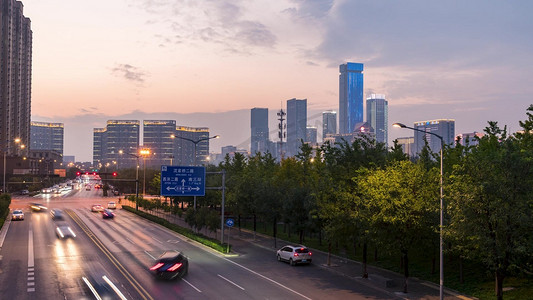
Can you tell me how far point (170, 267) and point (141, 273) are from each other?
3321 millimetres

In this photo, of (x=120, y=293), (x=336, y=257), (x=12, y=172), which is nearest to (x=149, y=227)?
(x=336, y=257)

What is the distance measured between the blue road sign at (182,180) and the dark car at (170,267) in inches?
442

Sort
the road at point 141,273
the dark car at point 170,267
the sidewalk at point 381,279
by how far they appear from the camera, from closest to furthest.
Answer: the road at point 141,273, the sidewalk at point 381,279, the dark car at point 170,267

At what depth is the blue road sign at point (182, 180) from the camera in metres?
41.8

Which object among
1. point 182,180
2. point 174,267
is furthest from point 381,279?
point 182,180

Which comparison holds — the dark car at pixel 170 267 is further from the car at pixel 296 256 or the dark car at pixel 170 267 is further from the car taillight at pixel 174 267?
the car at pixel 296 256

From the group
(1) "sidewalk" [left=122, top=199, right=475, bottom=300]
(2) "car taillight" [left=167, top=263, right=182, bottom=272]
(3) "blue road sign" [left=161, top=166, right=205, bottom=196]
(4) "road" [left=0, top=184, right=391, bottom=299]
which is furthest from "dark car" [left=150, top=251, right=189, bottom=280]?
(1) "sidewalk" [left=122, top=199, right=475, bottom=300]

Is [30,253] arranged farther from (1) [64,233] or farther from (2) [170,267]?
(2) [170,267]

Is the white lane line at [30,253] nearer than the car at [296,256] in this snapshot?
Yes

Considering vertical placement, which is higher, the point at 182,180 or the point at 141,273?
the point at 182,180

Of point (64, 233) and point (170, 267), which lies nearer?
point (170, 267)

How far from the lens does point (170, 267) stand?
2997cm

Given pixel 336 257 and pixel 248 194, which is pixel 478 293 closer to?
pixel 336 257

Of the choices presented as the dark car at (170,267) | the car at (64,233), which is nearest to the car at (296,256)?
the dark car at (170,267)
